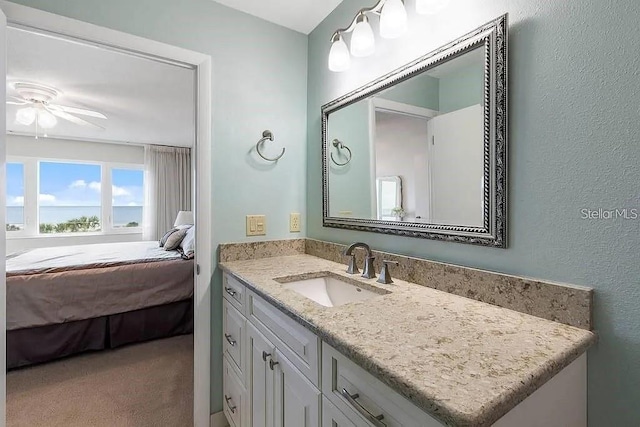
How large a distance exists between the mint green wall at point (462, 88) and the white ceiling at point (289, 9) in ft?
2.98

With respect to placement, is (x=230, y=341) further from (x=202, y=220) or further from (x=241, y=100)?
(x=241, y=100)

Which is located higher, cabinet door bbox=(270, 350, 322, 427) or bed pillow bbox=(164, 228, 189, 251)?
bed pillow bbox=(164, 228, 189, 251)

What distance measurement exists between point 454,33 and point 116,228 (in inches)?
228

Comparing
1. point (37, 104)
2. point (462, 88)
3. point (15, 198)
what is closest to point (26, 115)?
point (37, 104)

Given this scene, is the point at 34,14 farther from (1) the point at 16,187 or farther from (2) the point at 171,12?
(1) the point at 16,187

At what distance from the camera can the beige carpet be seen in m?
1.74

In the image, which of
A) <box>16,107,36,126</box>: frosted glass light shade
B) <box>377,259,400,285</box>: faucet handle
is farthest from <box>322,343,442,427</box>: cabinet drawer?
<box>16,107,36,126</box>: frosted glass light shade

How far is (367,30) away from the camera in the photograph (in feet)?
4.33

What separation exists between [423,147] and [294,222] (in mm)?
964

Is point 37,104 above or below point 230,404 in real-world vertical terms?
above

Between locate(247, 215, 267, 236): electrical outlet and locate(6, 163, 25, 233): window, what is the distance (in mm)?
4894

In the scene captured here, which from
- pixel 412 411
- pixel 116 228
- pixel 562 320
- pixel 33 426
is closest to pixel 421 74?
pixel 562 320

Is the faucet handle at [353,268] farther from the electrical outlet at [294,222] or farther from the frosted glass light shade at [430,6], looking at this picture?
the frosted glass light shade at [430,6]
